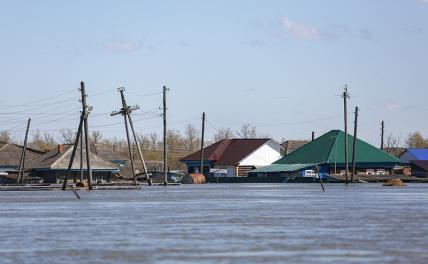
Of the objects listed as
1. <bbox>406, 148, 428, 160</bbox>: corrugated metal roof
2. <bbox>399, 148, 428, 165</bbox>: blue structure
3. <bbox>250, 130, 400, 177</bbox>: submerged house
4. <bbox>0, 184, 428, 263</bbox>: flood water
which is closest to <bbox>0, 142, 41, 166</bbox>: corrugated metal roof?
<bbox>250, 130, 400, 177</bbox>: submerged house

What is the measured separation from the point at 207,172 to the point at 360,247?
428 feet

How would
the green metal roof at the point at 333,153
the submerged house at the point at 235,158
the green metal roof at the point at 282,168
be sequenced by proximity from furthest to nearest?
the submerged house at the point at 235,158, the green metal roof at the point at 282,168, the green metal roof at the point at 333,153

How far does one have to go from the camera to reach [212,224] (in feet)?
116

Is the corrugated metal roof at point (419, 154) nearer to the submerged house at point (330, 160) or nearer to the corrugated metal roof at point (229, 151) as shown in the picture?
the submerged house at point (330, 160)

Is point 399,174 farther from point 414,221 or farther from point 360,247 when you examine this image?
point 360,247

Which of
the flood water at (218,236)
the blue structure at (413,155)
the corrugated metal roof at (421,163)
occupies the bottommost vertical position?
the flood water at (218,236)

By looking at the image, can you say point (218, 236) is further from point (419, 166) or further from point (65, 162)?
point (419, 166)

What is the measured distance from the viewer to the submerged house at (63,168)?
122m

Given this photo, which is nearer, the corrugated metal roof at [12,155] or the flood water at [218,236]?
the flood water at [218,236]

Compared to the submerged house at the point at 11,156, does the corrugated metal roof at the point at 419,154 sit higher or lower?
higher

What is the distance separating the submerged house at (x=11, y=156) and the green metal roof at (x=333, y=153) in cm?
3374

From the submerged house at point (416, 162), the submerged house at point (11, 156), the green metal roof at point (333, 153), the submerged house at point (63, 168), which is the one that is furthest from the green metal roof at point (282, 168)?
the submerged house at point (11, 156)

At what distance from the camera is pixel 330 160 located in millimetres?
134625

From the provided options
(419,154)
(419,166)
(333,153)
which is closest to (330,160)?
(333,153)
